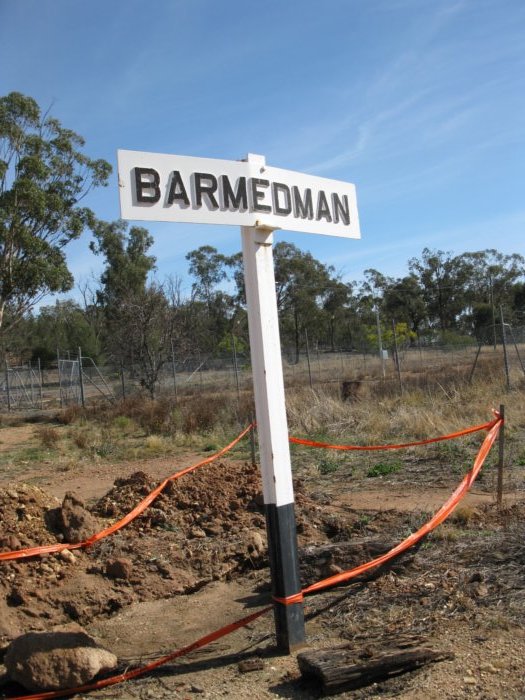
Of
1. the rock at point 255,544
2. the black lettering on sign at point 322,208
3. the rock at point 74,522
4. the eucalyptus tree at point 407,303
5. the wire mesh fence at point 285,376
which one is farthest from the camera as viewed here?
the eucalyptus tree at point 407,303

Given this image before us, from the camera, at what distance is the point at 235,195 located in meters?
4.15

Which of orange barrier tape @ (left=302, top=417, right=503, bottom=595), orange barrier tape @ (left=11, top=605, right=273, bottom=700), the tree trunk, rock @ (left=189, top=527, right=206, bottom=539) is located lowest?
orange barrier tape @ (left=11, top=605, right=273, bottom=700)

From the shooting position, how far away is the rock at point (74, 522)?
20.7ft

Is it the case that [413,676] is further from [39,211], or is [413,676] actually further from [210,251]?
[210,251]

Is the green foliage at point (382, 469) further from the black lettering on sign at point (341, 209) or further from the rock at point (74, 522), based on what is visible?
the black lettering on sign at point (341, 209)

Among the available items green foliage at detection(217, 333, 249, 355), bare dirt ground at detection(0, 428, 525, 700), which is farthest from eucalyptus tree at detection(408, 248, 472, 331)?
bare dirt ground at detection(0, 428, 525, 700)

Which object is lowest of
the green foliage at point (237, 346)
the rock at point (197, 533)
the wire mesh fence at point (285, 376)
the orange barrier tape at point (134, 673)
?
the orange barrier tape at point (134, 673)

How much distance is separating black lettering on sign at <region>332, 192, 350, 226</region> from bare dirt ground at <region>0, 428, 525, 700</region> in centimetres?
249

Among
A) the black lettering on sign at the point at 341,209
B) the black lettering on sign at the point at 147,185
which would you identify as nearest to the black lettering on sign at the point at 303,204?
the black lettering on sign at the point at 341,209

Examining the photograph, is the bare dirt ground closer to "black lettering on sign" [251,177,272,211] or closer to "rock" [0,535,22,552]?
"rock" [0,535,22,552]

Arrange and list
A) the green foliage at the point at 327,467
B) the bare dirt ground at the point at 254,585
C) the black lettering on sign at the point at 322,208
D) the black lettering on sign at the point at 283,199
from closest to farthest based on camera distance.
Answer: the bare dirt ground at the point at 254,585, the black lettering on sign at the point at 283,199, the black lettering on sign at the point at 322,208, the green foliage at the point at 327,467

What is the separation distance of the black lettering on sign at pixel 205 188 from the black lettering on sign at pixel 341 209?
920mm

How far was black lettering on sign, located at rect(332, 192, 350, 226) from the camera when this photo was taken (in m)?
4.61

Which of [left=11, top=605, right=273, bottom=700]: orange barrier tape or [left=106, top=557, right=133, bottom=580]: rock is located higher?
[left=106, top=557, right=133, bottom=580]: rock
